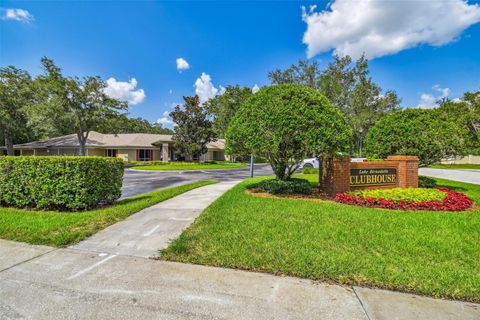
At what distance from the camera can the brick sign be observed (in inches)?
338

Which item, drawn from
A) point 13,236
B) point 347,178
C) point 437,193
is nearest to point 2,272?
point 13,236

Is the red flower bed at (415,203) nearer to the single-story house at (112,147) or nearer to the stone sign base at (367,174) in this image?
the stone sign base at (367,174)

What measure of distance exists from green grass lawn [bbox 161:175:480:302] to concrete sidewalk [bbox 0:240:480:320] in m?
0.25

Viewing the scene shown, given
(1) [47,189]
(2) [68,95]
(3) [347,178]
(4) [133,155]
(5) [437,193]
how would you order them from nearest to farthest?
1. (1) [47,189]
2. (5) [437,193]
3. (3) [347,178]
4. (2) [68,95]
5. (4) [133,155]

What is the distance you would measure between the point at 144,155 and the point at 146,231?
108ft

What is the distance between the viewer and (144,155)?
3603 cm

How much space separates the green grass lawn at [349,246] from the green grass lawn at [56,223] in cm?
200

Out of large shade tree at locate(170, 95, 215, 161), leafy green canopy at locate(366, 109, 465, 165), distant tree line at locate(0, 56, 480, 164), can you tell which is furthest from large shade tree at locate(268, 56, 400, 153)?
leafy green canopy at locate(366, 109, 465, 165)

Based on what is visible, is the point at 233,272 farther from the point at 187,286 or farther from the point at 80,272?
the point at 80,272

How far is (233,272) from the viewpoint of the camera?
3.48 m

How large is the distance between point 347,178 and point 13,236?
8.68m

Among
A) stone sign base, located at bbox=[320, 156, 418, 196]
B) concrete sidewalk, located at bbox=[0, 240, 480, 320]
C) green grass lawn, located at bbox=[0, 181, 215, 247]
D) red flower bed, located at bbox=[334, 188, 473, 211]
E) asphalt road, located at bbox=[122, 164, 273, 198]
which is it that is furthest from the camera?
asphalt road, located at bbox=[122, 164, 273, 198]

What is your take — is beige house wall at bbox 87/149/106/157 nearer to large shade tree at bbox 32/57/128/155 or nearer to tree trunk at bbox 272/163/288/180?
large shade tree at bbox 32/57/128/155

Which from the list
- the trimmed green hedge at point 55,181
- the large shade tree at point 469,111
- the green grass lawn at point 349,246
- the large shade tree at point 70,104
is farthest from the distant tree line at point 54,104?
the large shade tree at point 469,111
